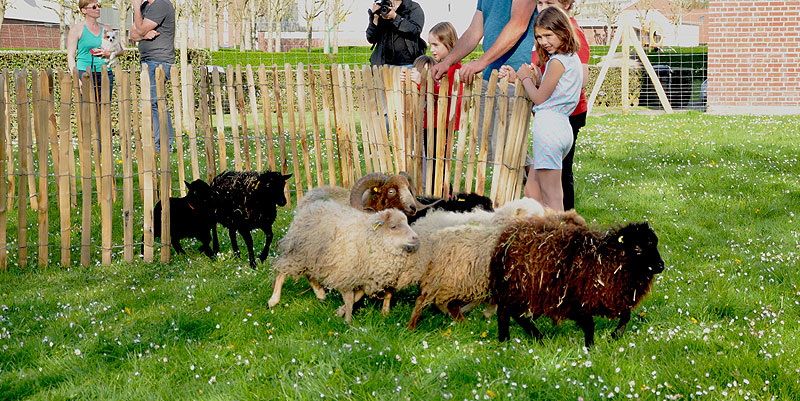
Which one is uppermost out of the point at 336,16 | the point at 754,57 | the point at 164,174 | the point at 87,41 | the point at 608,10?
the point at 608,10

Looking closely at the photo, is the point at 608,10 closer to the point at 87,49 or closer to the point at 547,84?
the point at 87,49

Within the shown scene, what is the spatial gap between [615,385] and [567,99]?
9.19ft

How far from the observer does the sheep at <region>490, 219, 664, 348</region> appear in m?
4.53

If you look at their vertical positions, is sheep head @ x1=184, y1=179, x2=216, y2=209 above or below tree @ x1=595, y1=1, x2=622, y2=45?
below

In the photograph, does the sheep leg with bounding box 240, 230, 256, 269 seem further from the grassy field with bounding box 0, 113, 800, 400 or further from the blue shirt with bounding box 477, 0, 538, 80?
the blue shirt with bounding box 477, 0, 538, 80

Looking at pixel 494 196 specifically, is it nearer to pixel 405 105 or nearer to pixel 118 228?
pixel 405 105

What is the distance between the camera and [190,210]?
7.17m

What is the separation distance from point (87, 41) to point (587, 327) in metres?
8.97

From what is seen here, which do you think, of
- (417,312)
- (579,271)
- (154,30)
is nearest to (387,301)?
(417,312)

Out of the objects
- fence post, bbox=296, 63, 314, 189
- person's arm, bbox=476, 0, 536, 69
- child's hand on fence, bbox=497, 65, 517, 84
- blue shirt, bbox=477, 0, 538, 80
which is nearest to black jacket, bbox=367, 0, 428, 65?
fence post, bbox=296, 63, 314, 189

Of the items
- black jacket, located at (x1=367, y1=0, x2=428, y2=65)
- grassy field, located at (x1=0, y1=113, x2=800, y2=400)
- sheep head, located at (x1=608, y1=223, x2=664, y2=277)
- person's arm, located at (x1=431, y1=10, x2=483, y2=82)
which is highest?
black jacket, located at (x1=367, y1=0, x2=428, y2=65)

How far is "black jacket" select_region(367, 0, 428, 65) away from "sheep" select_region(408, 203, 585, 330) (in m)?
4.75

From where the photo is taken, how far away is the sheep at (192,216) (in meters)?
7.05

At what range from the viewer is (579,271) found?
4.54 m
